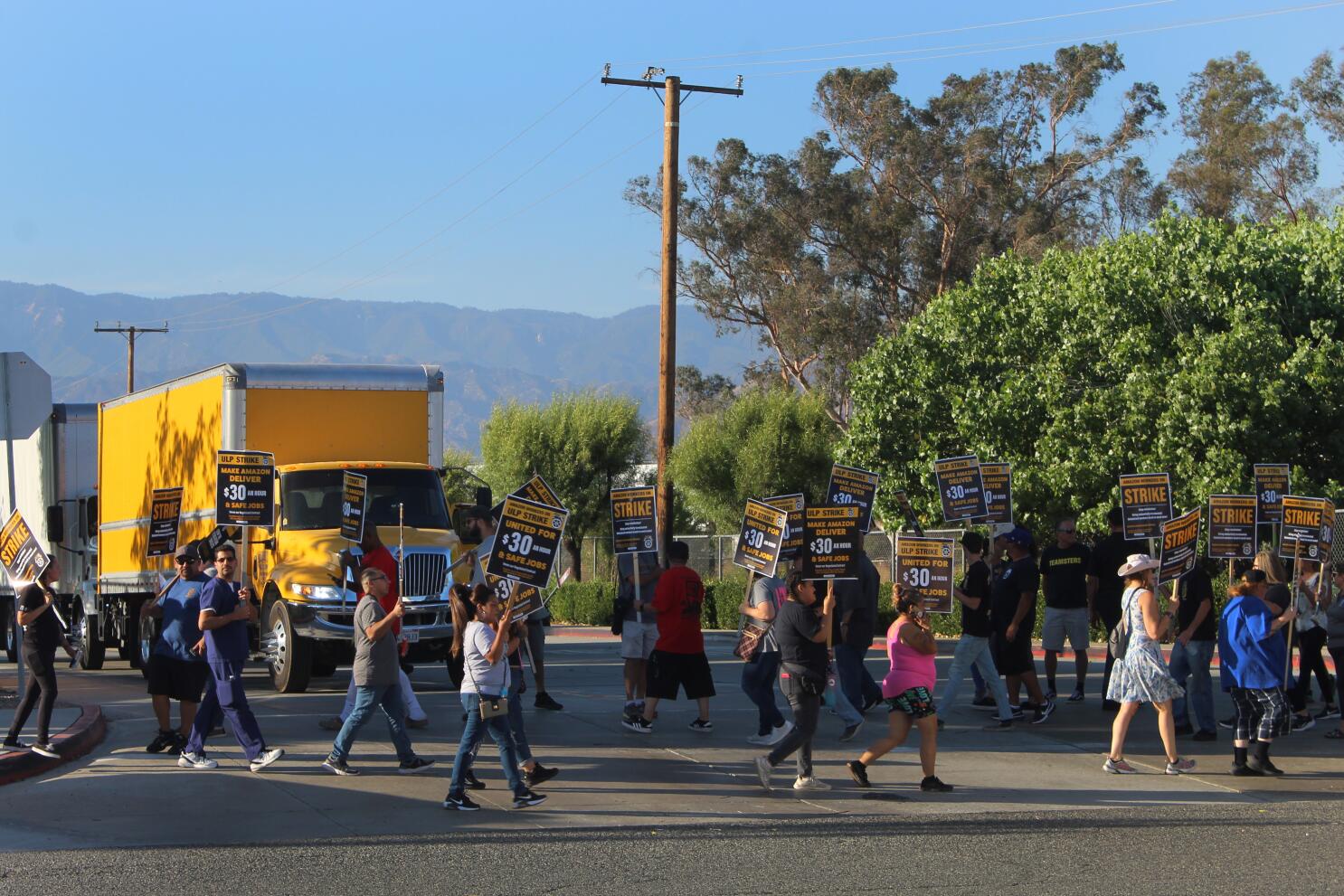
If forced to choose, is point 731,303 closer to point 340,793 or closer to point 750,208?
point 750,208

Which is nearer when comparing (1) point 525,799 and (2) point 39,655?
(1) point 525,799

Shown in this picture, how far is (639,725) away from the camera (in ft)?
44.5

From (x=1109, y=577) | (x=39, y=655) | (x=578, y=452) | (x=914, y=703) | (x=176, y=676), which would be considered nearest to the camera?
(x=914, y=703)

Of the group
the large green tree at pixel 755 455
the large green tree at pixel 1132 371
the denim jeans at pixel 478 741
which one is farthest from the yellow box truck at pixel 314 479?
the large green tree at pixel 755 455

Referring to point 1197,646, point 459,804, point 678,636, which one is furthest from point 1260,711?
point 459,804

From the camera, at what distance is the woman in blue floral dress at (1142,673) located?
1112 cm

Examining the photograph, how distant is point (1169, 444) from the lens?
26141mm

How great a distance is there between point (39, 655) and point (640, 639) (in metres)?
5.18

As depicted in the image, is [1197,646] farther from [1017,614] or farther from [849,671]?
[849,671]

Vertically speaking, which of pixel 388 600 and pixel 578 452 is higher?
pixel 578 452

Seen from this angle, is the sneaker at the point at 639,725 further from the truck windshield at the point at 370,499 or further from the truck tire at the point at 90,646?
the truck tire at the point at 90,646

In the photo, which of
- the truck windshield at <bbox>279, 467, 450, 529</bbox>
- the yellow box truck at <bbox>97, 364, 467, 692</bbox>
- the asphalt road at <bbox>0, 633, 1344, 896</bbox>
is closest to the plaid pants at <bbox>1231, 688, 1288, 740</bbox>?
the asphalt road at <bbox>0, 633, 1344, 896</bbox>

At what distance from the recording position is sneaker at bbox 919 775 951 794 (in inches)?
420

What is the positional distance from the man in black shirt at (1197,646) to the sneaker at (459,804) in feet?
20.9
